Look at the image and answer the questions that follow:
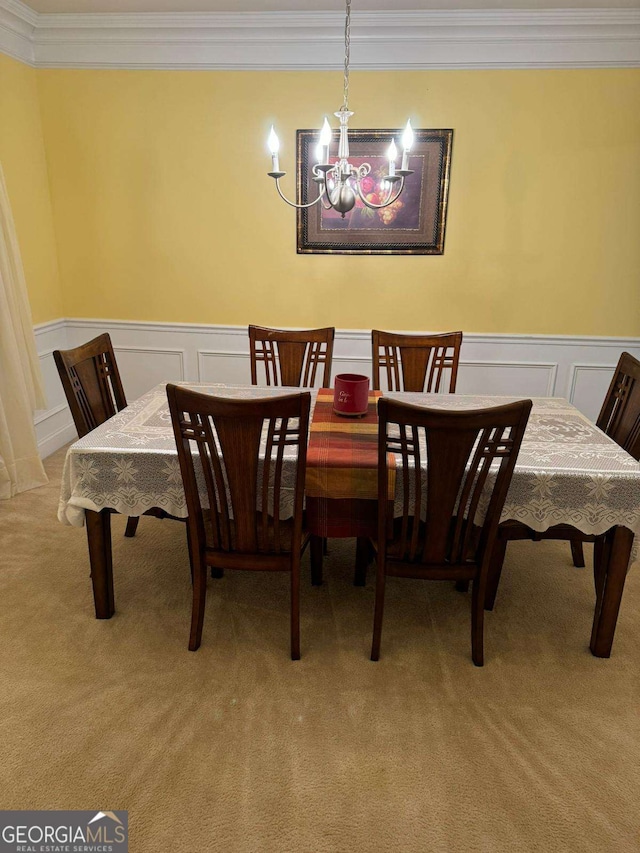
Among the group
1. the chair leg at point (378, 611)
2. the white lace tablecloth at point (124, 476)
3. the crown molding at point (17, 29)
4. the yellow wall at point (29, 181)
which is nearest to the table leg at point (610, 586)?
the chair leg at point (378, 611)

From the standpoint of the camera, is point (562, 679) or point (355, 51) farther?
point (355, 51)

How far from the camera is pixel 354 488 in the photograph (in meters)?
1.84

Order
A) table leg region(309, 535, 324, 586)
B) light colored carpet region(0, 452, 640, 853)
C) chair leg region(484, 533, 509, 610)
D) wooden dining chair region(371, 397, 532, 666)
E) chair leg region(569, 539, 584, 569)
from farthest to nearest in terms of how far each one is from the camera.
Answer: chair leg region(569, 539, 584, 569) < table leg region(309, 535, 324, 586) < chair leg region(484, 533, 509, 610) < wooden dining chair region(371, 397, 532, 666) < light colored carpet region(0, 452, 640, 853)

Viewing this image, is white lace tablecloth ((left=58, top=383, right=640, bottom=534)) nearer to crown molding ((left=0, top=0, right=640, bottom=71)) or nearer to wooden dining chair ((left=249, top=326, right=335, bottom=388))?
wooden dining chair ((left=249, top=326, right=335, bottom=388))

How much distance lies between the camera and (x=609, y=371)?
12.0 feet

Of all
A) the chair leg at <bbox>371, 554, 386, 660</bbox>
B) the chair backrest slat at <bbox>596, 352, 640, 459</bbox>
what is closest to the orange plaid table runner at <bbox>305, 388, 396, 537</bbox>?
the chair leg at <bbox>371, 554, 386, 660</bbox>

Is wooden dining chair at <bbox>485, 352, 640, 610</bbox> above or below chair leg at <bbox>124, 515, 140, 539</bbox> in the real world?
above

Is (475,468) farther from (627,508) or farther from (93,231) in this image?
(93,231)

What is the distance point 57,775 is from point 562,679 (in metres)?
1.58

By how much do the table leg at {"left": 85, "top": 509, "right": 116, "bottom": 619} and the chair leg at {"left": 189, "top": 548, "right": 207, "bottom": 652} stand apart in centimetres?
39

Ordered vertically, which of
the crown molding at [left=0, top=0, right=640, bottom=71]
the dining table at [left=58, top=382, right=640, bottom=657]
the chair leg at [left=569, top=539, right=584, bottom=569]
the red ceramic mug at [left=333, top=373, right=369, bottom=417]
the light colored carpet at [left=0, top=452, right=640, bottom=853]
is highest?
the crown molding at [left=0, top=0, right=640, bottom=71]

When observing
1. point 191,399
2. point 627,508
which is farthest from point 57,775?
point 627,508

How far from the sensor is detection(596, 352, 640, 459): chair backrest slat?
83.1 inches

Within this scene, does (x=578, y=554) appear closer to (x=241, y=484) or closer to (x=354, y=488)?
(x=354, y=488)
